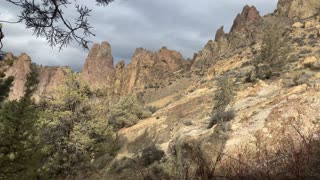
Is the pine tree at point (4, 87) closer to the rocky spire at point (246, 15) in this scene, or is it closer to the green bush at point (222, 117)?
the green bush at point (222, 117)

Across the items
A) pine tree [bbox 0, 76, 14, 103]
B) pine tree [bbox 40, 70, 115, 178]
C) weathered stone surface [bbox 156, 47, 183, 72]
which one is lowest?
pine tree [bbox 40, 70, 115, 178]

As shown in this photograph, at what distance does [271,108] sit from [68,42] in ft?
36.9

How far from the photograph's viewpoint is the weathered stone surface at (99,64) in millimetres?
123750

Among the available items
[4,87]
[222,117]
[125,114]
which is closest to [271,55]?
[222,117]

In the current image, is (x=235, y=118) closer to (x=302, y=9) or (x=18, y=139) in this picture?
(x=18, y=139)

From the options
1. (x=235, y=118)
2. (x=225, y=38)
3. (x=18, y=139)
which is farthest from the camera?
(x=225, y=38)

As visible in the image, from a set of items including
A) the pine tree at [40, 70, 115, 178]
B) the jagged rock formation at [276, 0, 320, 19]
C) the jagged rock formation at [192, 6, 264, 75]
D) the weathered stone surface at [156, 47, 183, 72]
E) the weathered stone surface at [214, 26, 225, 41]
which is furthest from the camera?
the weathered stone surface at [156, 47, 183, 72]

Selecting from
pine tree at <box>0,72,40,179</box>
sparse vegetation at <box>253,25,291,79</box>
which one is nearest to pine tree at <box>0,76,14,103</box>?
pine tree at <box>0,72,40,179</box>

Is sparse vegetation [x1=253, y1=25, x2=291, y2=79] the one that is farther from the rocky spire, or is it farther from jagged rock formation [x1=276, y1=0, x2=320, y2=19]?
the rocky spire

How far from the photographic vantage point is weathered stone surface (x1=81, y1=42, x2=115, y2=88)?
406ft

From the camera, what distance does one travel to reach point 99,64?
125 meters

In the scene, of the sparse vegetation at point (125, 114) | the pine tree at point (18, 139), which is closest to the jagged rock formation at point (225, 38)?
the sparse vegetation at point (125, 114)

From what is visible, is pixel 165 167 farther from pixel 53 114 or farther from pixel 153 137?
pixel 153 137

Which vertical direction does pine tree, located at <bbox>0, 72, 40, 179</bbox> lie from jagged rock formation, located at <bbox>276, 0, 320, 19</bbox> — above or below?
below
